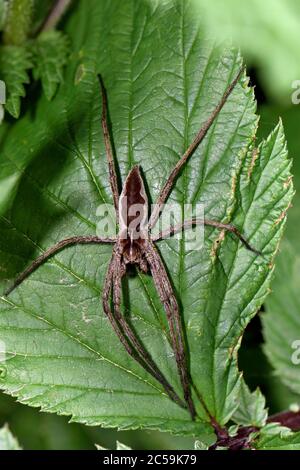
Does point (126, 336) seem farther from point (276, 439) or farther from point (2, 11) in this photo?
point (2, 11)

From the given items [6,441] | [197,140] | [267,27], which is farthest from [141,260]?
[267,27]

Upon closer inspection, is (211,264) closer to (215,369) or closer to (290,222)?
(215,369)

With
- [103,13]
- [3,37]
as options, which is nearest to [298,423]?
[103,13]

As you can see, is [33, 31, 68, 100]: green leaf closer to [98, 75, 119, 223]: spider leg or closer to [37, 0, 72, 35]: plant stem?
[37, 0, 72, 35]: plant stem

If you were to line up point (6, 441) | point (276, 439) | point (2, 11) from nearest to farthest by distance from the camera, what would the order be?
point (6, 441) < point (276, 439) < point (2, 11)

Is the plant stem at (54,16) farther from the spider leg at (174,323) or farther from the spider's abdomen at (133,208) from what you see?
the spider leg at (174,323)
